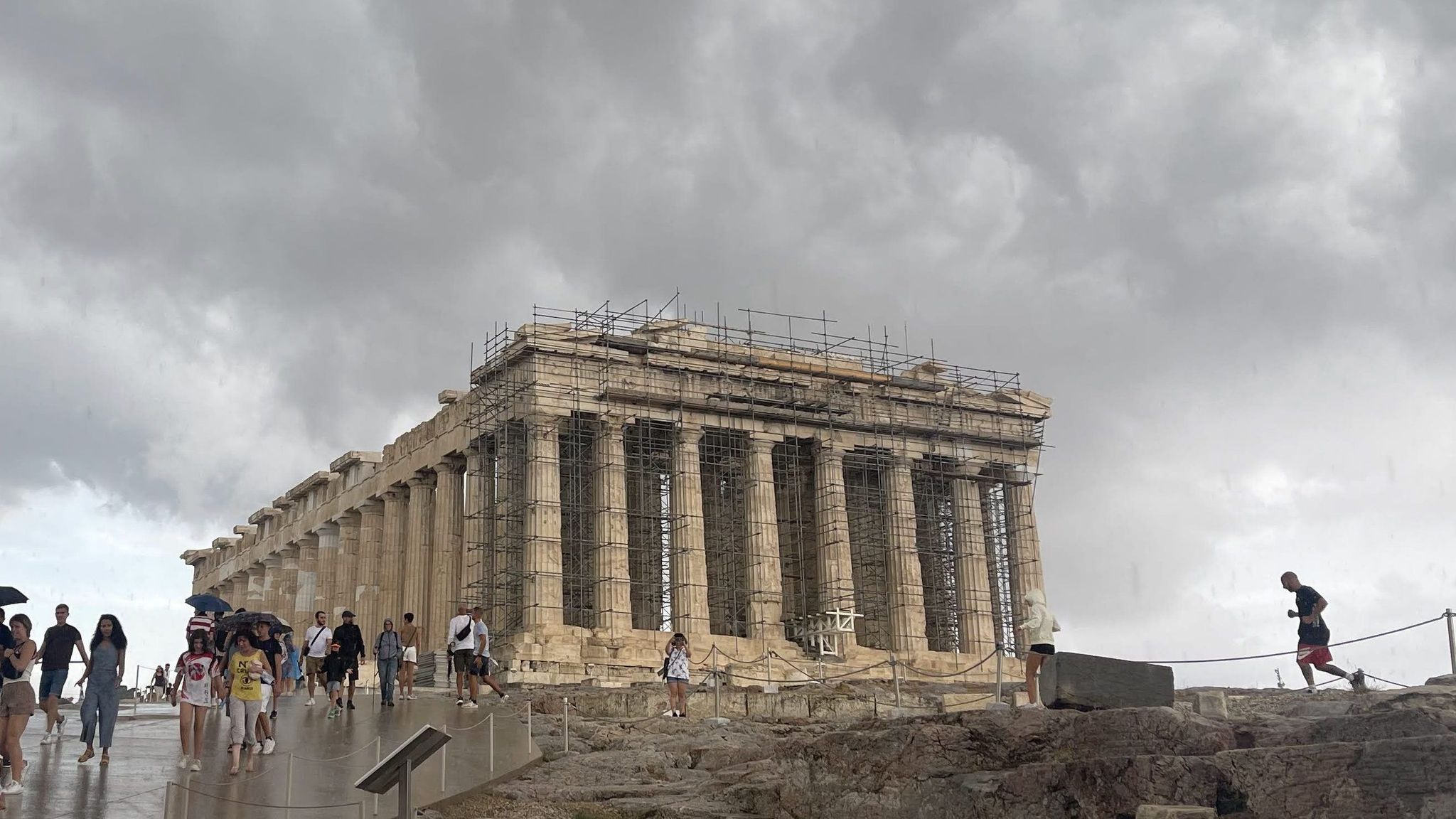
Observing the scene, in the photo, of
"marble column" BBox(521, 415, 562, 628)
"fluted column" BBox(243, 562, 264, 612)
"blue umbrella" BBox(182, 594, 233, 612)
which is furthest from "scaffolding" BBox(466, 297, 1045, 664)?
"fluted column" BBox(243, 562, 264, 612)

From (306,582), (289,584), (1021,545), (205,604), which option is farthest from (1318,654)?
(289,584)

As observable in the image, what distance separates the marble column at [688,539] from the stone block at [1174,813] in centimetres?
3069

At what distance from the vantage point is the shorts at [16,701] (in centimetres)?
1515

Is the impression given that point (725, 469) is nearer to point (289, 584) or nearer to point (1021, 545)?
point (1021, 545)

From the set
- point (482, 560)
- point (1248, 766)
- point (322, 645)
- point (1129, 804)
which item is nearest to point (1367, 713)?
point (1248, 766)

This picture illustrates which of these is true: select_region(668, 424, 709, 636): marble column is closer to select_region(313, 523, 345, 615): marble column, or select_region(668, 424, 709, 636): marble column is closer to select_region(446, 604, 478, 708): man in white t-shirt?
select_region(313, 523, 345, 615): marble column

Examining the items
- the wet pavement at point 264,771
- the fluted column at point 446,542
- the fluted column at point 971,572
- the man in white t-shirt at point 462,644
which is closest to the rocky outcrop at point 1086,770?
the wet pavement at point 264,771

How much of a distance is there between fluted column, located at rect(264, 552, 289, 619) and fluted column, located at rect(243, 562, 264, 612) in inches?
27.4

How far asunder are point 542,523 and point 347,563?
47.2 ft

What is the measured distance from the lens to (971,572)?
4834 centimetres

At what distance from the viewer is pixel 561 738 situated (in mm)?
22266

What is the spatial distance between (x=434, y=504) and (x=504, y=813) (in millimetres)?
33371

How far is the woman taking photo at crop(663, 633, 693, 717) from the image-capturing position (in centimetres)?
2664

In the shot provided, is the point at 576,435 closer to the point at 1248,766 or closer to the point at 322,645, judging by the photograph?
the point at 322,645
